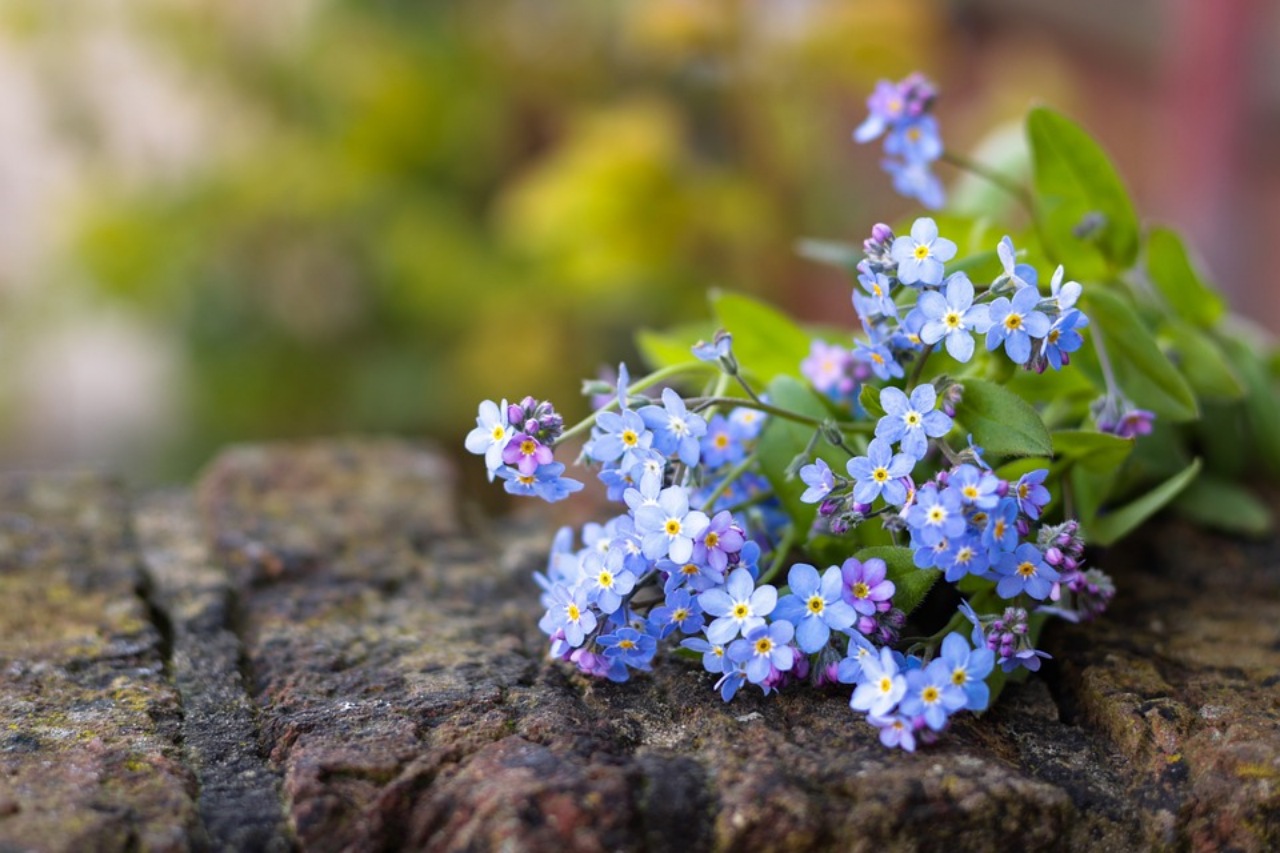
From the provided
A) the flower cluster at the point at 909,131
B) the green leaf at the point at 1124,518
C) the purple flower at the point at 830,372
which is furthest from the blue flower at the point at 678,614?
the flower cluster at the point at 909,131

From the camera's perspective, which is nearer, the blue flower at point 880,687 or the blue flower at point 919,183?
the blue flower at point 880,687

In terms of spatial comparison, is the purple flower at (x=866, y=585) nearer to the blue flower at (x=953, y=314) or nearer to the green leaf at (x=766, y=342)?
the blue flower at (x=953, y=314)

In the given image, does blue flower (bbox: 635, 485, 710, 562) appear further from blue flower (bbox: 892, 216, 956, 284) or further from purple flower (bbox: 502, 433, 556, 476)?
blue flower (bbox: 892, 216, 956, 284)

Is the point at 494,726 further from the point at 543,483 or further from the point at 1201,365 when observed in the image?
the point at 1201,365

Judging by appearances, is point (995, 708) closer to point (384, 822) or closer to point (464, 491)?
point (384, 822)

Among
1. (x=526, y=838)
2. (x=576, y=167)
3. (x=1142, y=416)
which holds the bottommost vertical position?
(x=526, y=838)

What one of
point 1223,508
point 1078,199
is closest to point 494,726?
point 1078,199

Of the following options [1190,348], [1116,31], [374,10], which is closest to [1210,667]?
[1190,348]
